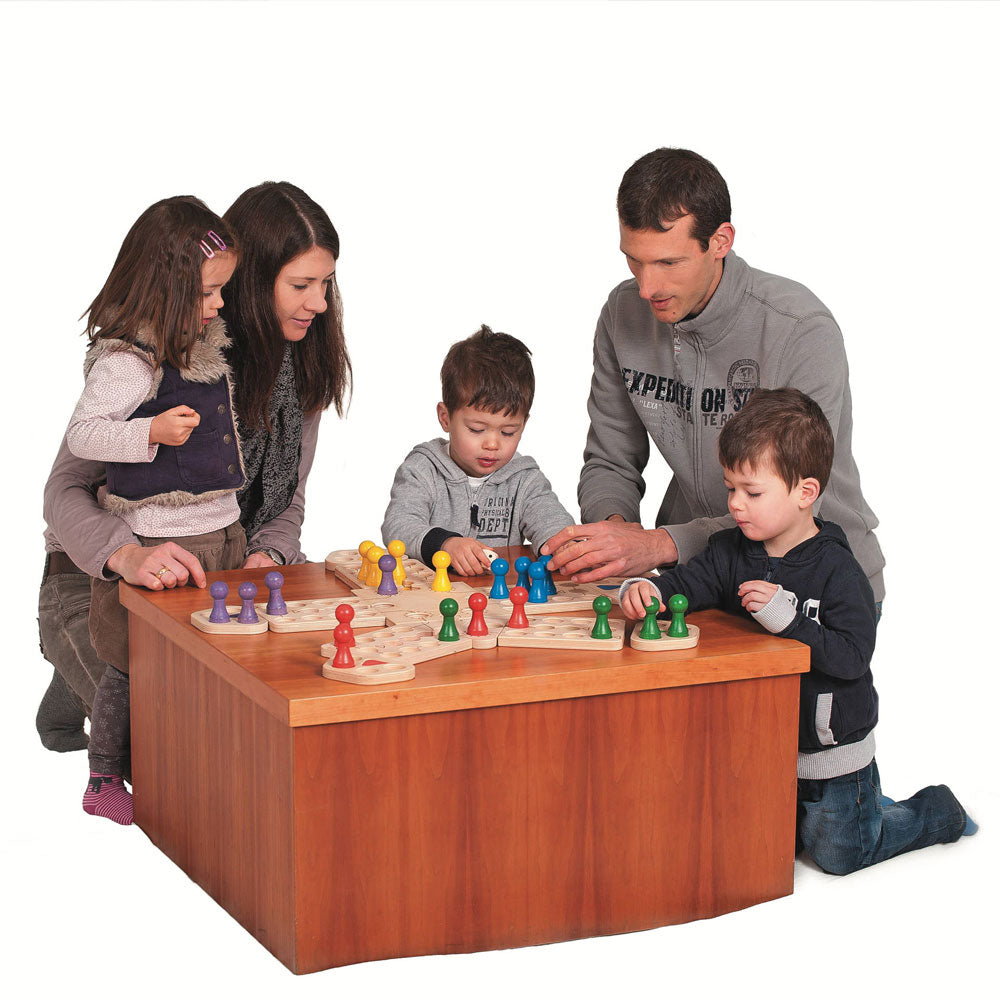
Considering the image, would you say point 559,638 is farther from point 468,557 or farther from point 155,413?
point 155,413

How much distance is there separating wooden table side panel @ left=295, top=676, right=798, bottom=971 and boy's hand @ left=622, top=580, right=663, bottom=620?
0.64 ft

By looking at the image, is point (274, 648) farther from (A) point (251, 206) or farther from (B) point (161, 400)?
(A) point (251, 206)

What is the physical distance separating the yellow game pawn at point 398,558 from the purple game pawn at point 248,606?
1.33ft

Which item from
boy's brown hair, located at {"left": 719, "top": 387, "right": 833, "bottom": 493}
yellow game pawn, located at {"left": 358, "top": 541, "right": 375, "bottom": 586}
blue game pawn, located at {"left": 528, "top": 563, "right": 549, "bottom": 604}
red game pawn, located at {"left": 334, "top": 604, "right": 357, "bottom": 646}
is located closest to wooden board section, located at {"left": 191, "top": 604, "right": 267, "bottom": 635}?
red game pawn, located at {"left": 334, "top": 604, "right": 357, "bottom": 646}

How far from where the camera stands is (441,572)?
342 centimetres

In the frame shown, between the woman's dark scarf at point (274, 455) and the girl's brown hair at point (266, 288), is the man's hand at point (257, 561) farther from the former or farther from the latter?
the girl's brown hair at point (266, 288)

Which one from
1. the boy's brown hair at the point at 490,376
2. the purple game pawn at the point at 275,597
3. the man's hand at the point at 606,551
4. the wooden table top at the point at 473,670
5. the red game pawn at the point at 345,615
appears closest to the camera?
the wooden table top at the point at 473,670

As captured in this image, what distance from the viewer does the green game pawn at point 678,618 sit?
2939 mm

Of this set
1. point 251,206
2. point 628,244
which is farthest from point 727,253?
point 251,206

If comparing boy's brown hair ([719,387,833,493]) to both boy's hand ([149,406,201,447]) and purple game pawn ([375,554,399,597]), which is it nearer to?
purple game pawn ([375,554,399,597])

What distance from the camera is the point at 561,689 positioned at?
2.77m

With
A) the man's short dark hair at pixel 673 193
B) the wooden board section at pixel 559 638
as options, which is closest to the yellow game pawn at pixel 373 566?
the wooden board section at pixel 559 638

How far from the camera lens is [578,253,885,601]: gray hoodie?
3.54m

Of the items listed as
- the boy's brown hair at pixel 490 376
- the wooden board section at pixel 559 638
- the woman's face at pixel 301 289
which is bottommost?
the wooden board section at pixel 559 638
